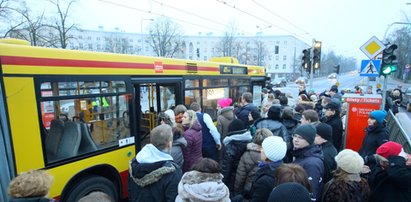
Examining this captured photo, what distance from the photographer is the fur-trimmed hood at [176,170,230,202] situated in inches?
75.7

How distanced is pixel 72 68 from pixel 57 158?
1.31 metres

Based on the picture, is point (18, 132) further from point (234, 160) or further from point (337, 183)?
point (337, 183)

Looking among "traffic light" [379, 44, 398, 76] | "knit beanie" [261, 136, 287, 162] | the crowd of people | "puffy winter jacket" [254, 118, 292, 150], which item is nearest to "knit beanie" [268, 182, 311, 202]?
the crowd of people

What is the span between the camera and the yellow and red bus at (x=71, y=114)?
9.70 ft

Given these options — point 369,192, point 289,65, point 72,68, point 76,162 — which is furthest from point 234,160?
point 289,65

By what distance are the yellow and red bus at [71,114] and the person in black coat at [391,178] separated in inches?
146

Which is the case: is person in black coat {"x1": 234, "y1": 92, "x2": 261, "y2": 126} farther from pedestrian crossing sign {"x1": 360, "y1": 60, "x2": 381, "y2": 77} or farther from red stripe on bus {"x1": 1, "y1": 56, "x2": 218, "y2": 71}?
pedestrian crossing sign {"x1": 360, "y1": 60, "x2": 381, "y2": 77}

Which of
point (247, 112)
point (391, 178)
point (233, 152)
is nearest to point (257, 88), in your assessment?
point (247, 112)

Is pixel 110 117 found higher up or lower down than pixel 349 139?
higher up

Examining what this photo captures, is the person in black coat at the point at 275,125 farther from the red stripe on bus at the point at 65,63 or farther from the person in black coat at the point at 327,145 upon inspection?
the red stripe on bus at the point at 65,63

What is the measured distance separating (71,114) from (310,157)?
11.3 ft

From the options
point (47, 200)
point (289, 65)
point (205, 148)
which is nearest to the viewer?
point (47, 200)

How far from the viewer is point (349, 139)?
20.6 ft

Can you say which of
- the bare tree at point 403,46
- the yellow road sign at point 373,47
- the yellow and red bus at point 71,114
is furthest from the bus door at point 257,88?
the bare tree at point 403,46
